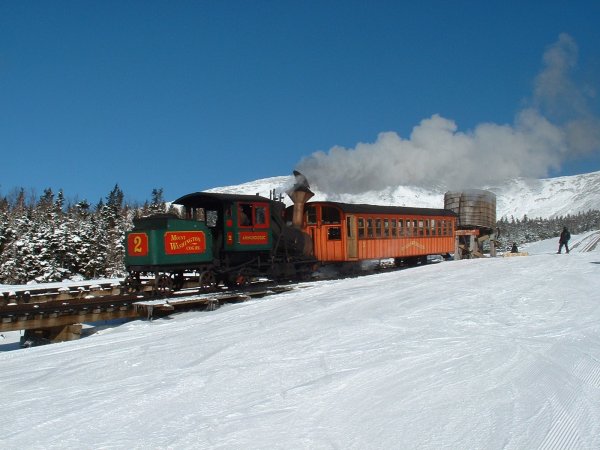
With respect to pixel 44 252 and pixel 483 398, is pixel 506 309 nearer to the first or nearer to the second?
pixel 483 398

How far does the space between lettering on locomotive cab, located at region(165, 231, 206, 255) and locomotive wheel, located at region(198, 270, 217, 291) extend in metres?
0.76

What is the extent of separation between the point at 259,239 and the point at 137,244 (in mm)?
4152

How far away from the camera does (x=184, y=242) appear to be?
14.7 meters

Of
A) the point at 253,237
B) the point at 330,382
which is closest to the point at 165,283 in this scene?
Result: the point at 253,237

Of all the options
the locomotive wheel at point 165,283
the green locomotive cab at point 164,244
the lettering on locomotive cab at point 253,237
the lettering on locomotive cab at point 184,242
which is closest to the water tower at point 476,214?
the lettering on locomotive cab at point 253,237

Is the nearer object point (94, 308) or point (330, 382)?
point (330, 382)

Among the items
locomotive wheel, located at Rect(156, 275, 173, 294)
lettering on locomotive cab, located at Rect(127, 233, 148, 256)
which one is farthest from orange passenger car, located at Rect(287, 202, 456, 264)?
lettering on locomotive cab, located at Rect(127, 233, 148, 256)

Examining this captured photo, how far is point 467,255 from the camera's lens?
31.1 m

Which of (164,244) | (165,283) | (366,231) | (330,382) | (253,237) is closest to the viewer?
(330,382)

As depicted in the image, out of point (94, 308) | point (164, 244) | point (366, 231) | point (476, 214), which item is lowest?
point (94, 308)

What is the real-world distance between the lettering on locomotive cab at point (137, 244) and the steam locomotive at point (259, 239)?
3cm

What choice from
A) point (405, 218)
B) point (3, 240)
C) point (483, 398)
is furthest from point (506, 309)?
point (3, 240)

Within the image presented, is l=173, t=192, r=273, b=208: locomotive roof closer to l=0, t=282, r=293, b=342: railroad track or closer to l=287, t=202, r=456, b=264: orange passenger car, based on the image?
l=0, t=282, r=293, b=342: railroad track

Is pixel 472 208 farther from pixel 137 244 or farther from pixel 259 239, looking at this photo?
pixel 137 244
